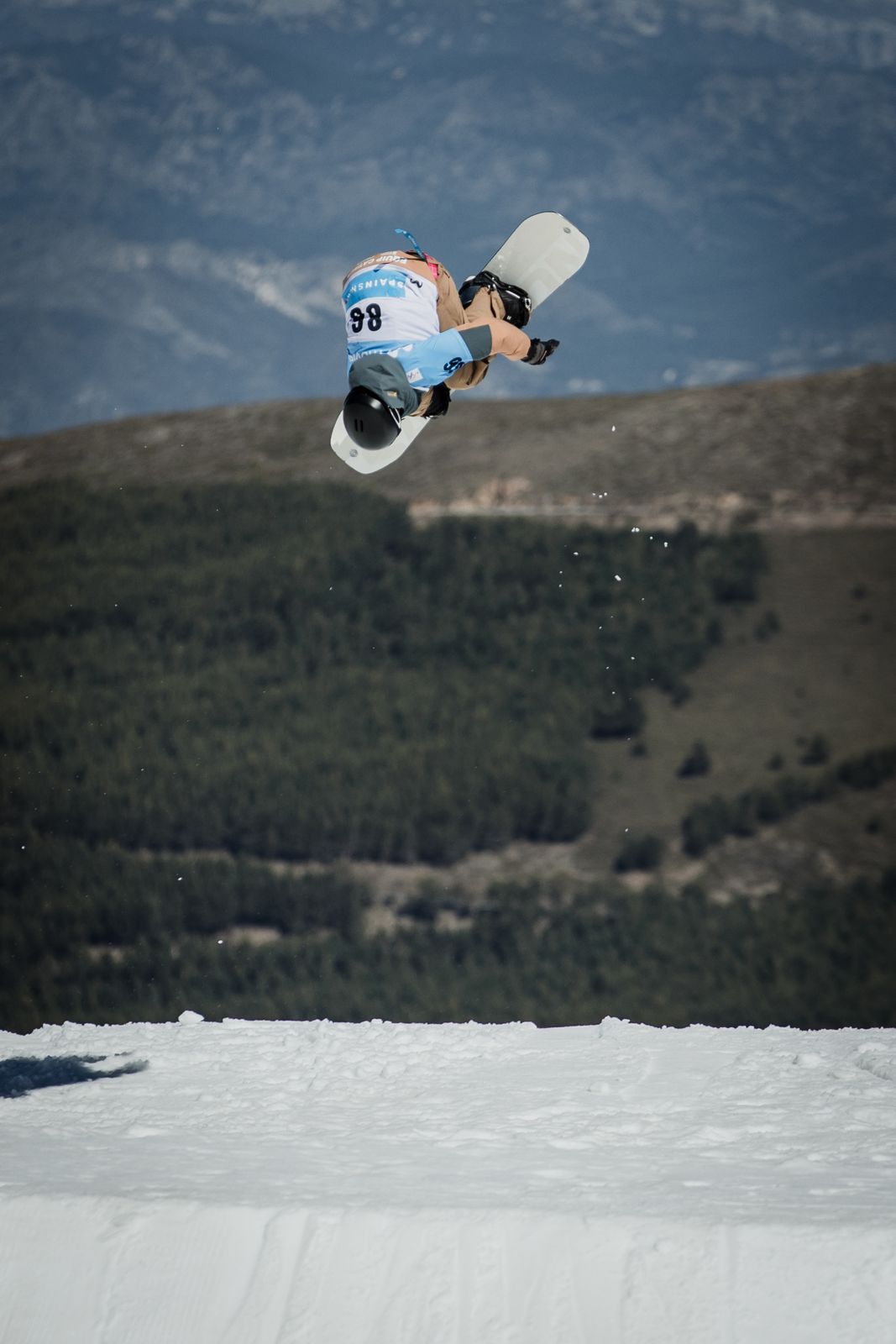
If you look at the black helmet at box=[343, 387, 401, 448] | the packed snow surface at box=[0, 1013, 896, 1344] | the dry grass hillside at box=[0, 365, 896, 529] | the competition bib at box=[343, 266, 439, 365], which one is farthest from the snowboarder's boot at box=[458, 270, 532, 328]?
the dry grass hillside at box=[0, 365, 896, 529]

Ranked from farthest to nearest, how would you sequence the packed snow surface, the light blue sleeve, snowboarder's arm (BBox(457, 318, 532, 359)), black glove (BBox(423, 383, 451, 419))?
black glove (BBox(423, 383, 451, 419)) < snowboarder's arm (BBox(457, 318, 532, 359)) < the light blue sleeve < the packed snow surface

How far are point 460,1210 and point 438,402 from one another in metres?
5.14

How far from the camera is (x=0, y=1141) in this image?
12016mm

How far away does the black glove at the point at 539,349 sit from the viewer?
37.9 feet

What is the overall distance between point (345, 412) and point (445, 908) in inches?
2506

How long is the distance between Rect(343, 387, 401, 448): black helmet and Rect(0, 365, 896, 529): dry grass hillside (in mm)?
74051

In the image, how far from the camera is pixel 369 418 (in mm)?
10172

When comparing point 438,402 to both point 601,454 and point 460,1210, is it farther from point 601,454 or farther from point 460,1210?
point 601,454

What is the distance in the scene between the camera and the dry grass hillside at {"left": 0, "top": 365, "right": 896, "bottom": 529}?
85.9m

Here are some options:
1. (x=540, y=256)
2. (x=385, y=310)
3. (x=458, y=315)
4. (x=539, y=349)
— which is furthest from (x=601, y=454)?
(x=385, y=310)

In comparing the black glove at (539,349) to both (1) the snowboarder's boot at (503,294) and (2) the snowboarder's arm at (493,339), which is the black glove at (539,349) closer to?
(2) the snowboarder's arm at (493,339)

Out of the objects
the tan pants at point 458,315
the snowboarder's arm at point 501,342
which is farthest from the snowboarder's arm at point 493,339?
the tan pants at point 458,315

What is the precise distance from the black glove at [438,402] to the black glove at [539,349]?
0.69 meters

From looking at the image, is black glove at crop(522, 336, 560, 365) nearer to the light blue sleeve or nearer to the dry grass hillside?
the light blue sleeve
